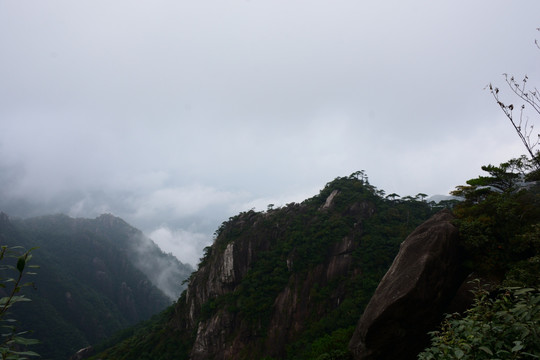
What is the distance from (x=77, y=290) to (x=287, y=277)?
12805 cm

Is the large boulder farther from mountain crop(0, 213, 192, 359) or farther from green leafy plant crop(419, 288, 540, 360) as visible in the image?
mountain crop(0, 213, 192, 359)

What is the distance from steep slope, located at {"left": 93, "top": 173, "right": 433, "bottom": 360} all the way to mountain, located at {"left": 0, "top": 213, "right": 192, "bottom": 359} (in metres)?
55.0

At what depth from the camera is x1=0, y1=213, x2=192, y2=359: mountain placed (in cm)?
9444

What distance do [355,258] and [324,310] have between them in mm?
7881

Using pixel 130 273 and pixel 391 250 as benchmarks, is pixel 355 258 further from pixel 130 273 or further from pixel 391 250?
pixel 130 273

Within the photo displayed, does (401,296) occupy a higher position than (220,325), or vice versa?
(401,296)

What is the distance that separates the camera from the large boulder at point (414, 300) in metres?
12.0

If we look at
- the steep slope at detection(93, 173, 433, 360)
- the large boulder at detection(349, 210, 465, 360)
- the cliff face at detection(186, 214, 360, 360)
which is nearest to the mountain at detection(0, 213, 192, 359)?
the steep slope at detection(93, 173, 433, 360)

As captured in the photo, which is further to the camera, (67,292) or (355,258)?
(67,292)

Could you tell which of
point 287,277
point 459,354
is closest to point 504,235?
point 459,354

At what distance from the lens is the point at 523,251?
38.2ft

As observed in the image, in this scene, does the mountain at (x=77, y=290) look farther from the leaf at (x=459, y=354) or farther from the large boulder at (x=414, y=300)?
the leaf at (x=459, y=354)

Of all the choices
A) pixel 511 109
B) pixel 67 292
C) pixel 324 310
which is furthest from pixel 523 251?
pixel 67 292

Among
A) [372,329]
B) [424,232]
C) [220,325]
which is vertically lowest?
[220,325]
